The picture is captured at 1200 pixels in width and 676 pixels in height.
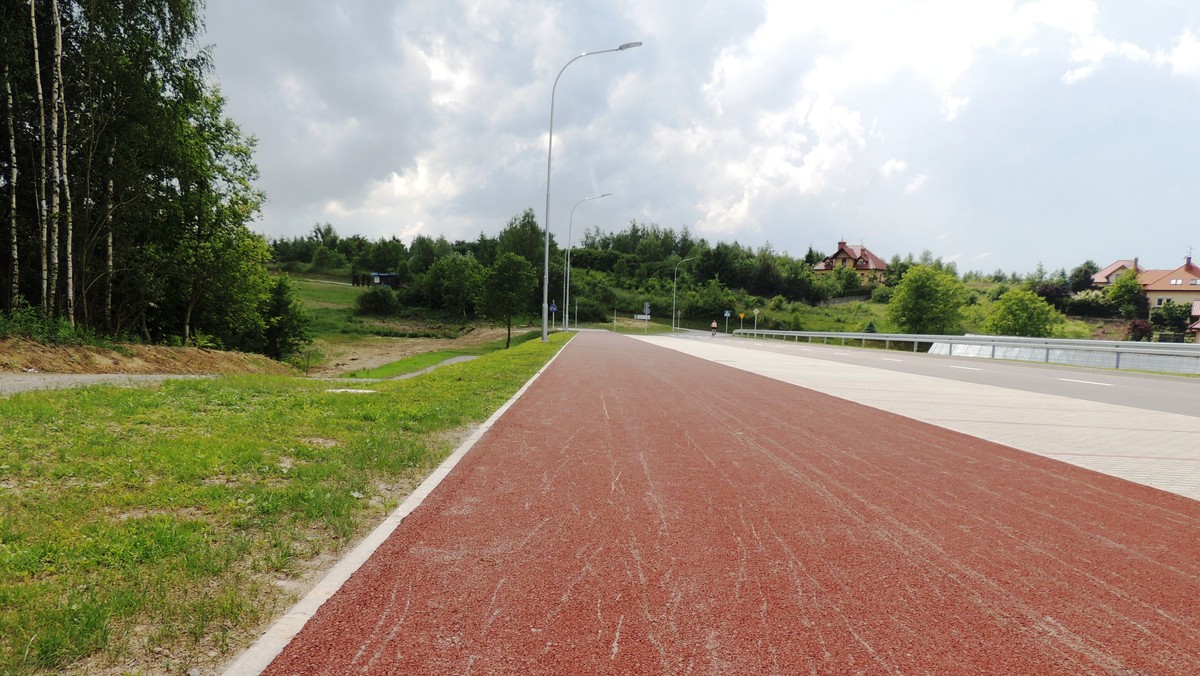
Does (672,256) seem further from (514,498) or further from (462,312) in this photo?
(514,498)

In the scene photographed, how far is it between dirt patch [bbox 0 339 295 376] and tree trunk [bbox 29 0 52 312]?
2.67 meters

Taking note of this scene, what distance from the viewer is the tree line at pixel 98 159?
15578mm

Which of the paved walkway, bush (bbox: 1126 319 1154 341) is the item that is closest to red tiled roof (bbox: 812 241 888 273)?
bush (bbox: 1126 319 1154 341)

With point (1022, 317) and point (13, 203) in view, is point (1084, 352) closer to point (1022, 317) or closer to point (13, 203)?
point (13, 203)

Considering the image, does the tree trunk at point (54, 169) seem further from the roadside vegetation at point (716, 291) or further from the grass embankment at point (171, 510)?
the roadside vegetation at point (716, 291)

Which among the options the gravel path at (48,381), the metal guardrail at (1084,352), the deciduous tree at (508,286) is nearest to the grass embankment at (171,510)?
the gravel path at (48,381)

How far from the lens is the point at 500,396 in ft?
34.6

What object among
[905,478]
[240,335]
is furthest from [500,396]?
[240,335]

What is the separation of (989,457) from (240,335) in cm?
3639

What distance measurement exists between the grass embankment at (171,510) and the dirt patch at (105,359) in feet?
22.9

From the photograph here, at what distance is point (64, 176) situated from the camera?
52.7ft

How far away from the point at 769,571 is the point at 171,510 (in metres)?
4.05

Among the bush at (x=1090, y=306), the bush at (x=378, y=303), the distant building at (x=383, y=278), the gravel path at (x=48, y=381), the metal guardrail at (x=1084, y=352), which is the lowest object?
the gravel path at (x=48, y=381)

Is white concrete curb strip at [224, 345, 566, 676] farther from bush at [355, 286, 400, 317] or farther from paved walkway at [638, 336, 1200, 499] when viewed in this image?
bush at [355, 286, 400, 317]
